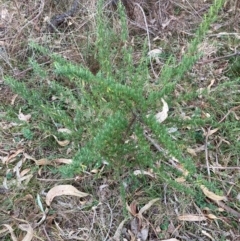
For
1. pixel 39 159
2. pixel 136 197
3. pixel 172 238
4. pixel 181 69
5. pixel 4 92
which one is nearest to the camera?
pixel 181 69

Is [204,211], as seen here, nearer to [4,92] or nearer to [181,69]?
[181,69]

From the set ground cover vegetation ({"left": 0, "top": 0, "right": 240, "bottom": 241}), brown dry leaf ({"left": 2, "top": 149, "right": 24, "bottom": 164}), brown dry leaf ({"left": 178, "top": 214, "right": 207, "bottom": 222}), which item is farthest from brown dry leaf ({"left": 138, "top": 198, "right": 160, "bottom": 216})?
brown dry leaf ({"left": 2, "top": 149, "right": 24, "bottom": 164})

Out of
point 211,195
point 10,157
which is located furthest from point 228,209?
point 10,157

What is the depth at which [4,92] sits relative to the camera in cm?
213

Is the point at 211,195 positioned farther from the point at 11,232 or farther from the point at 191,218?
the point at 11,232

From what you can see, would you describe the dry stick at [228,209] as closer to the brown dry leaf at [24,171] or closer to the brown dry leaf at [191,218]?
the brown dry leaf at [191,218]

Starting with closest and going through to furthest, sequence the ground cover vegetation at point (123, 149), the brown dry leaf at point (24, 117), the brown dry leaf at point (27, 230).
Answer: the ground cover vegetation at point (123, 149) < the brown dry leaf at point (27, 230) < the brown dry leaf at point (24, 117)

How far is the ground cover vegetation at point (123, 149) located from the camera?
1.47 metres

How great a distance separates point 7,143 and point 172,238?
85cm

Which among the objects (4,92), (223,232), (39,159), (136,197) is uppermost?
(4,92)

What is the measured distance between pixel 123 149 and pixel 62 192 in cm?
34

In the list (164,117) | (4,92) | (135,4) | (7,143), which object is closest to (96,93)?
(164,117)

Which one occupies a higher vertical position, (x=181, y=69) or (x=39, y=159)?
(x=181, y=69)

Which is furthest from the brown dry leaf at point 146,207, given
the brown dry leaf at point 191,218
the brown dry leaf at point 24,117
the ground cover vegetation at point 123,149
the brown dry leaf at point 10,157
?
the brown dry leaf at point 24,117
